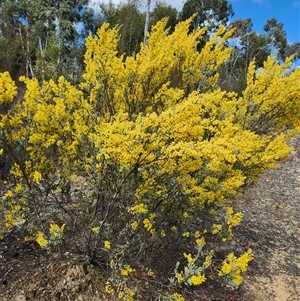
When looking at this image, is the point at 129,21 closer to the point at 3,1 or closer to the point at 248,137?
the point at 3,1

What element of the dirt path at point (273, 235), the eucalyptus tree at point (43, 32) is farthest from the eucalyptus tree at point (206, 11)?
the dirt path at point (273, 235)

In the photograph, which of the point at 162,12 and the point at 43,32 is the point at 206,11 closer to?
the point at 162,12

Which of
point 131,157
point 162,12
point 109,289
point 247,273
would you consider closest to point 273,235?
point 247,273

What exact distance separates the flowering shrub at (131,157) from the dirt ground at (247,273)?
0.23 m

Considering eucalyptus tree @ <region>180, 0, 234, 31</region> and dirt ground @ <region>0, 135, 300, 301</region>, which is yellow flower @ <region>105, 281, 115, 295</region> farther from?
eucalyptus tree @ <region>180, 0, 234, 31</region>

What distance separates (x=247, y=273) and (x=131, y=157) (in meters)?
3.15

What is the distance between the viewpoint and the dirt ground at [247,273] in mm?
3342

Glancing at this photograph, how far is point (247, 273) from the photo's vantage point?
468 cm

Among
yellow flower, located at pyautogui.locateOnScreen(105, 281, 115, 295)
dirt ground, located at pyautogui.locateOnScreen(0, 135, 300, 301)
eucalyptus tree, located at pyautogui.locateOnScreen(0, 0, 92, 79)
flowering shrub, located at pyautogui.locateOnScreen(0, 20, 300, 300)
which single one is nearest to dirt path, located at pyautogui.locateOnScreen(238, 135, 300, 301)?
dirt ground, located at pyautogui.locateOnScreen(0, 135, 300, 301)

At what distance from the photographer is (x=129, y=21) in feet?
55.5

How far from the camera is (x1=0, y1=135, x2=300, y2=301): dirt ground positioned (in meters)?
3.34

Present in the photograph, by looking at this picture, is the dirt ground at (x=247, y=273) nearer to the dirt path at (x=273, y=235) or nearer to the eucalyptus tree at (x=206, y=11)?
the dirt path at (x=273, y=235)

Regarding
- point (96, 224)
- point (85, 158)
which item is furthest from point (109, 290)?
point (85, 158)

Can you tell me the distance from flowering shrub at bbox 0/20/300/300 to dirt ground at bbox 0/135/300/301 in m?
0.23
